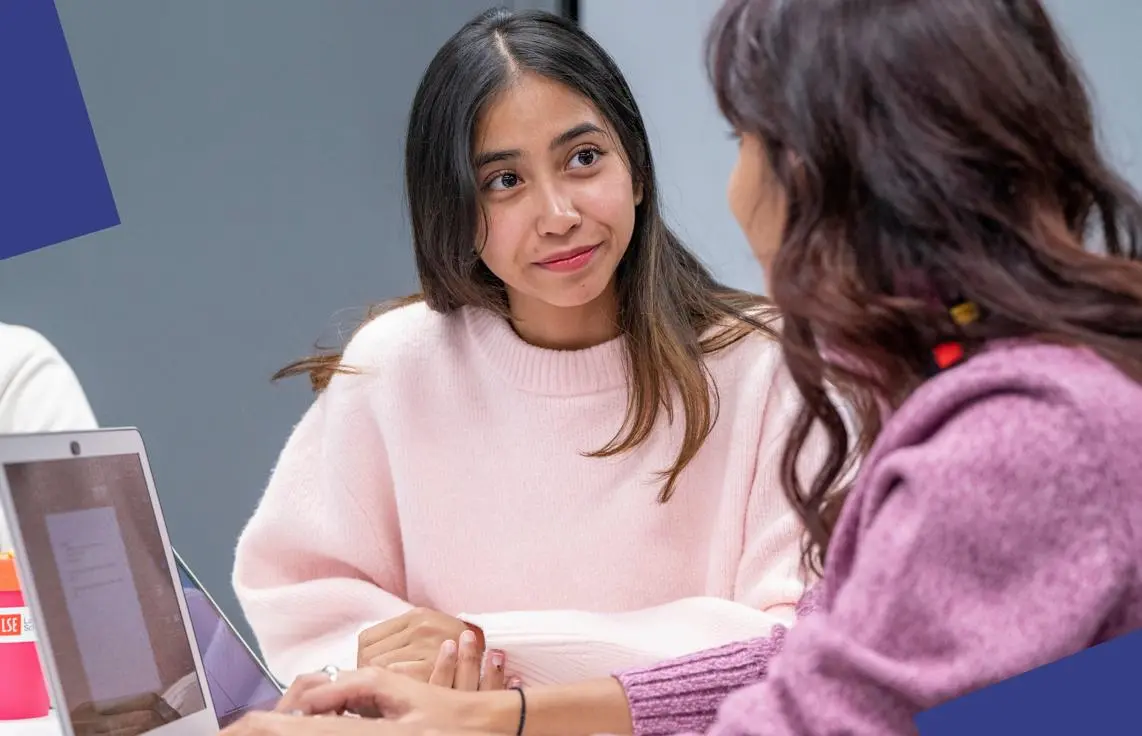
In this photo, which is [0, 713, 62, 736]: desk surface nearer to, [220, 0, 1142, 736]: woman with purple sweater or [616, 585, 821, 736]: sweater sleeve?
[616, 585, 821, 736]: sweater sleeve

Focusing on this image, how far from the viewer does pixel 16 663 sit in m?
1.12

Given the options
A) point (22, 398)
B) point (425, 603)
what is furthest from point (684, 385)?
point (22, 398)

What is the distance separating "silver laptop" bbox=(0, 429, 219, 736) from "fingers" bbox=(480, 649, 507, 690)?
274mm

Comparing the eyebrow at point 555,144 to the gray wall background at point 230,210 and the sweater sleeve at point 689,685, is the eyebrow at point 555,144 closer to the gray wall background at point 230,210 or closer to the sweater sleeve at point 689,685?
the sweater sleeve at point 689,685

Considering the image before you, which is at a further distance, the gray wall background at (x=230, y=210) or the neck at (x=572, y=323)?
the gray wall background at (x=230, y=210)

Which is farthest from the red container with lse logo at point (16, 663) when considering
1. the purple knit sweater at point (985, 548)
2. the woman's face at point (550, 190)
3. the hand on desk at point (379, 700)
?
the purple knit sweater at point (985, 548)

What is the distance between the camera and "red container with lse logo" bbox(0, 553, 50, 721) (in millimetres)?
1110

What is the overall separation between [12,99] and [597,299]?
73cm

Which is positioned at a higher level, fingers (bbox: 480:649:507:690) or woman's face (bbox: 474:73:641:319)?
woman's face (bbox: 474:73:641:319)

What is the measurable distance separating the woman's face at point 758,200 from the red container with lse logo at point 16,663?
68cm

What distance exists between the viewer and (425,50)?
243 centimetres

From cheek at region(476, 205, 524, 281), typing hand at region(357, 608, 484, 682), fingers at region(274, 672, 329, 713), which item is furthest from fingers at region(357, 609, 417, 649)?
cheek at region(476, 205, 524, 281)

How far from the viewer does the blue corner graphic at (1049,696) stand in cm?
62

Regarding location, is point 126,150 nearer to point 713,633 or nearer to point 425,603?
point 425,603
